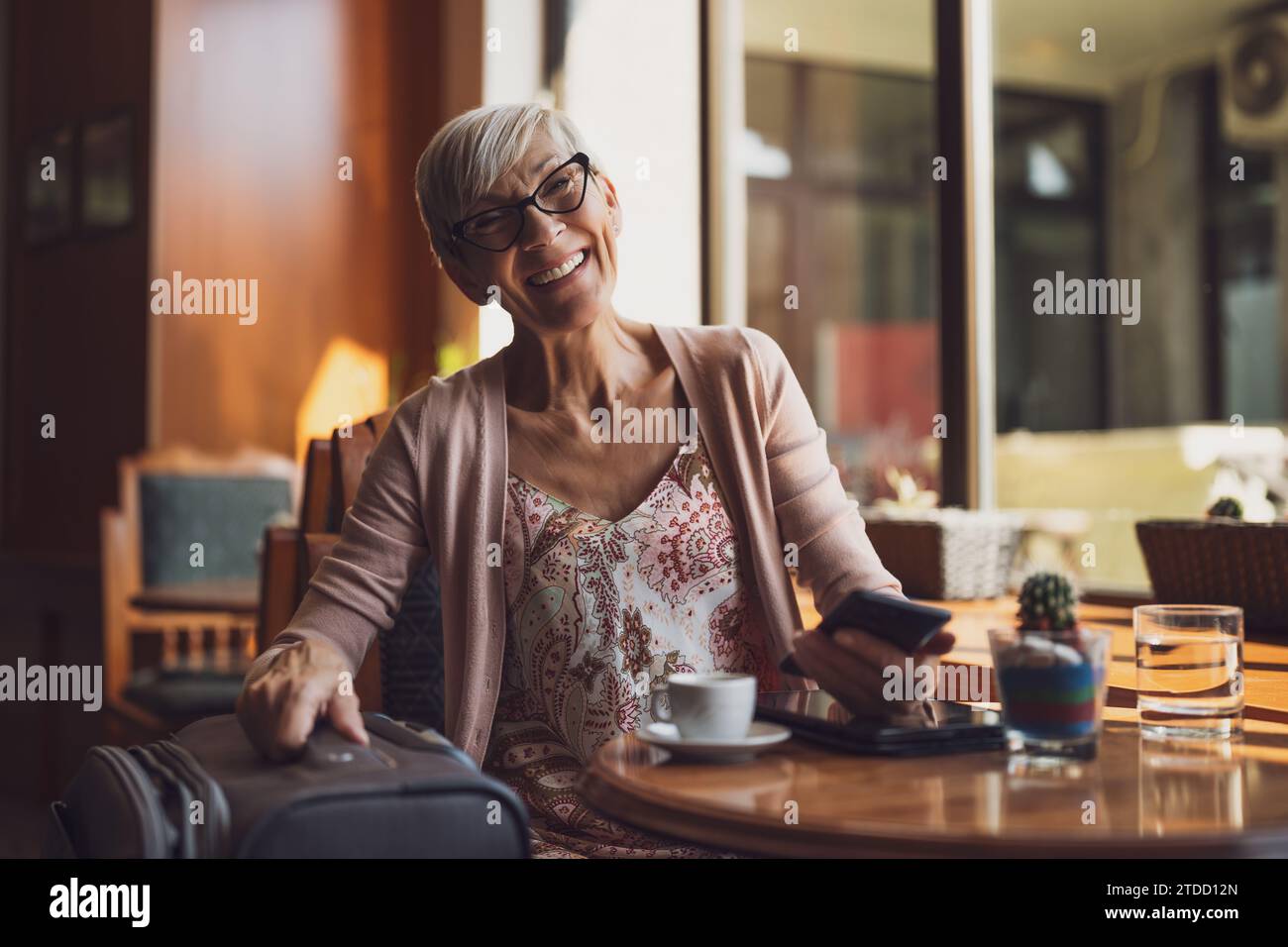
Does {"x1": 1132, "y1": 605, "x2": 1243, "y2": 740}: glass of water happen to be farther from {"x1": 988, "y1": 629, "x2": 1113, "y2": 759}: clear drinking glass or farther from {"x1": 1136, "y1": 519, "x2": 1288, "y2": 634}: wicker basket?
{"x1": 1136, "y1": 519, "x2": 1288, "y2": 634}: wicker basket

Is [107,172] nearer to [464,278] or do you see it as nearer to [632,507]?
[464,278]

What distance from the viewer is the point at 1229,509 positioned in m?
1.84

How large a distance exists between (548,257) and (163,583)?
287 centimetres

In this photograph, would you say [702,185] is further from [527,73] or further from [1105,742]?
[1105,742]

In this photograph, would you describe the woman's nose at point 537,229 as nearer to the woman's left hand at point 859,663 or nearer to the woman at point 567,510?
the woman at point 567,510

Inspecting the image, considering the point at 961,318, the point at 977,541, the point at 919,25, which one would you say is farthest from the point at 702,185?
the point at 919,25

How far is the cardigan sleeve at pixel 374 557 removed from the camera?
154 centimetres

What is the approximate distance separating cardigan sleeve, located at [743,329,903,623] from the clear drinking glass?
0.41 m

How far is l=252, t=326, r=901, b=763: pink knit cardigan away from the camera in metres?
1.57

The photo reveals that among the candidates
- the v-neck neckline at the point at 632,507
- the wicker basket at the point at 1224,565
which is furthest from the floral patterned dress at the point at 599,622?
the wicker basket at the point at 1224,565

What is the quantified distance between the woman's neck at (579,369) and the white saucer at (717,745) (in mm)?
651

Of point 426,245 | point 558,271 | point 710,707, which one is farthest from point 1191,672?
point 426,245

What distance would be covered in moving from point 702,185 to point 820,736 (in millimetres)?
2516
